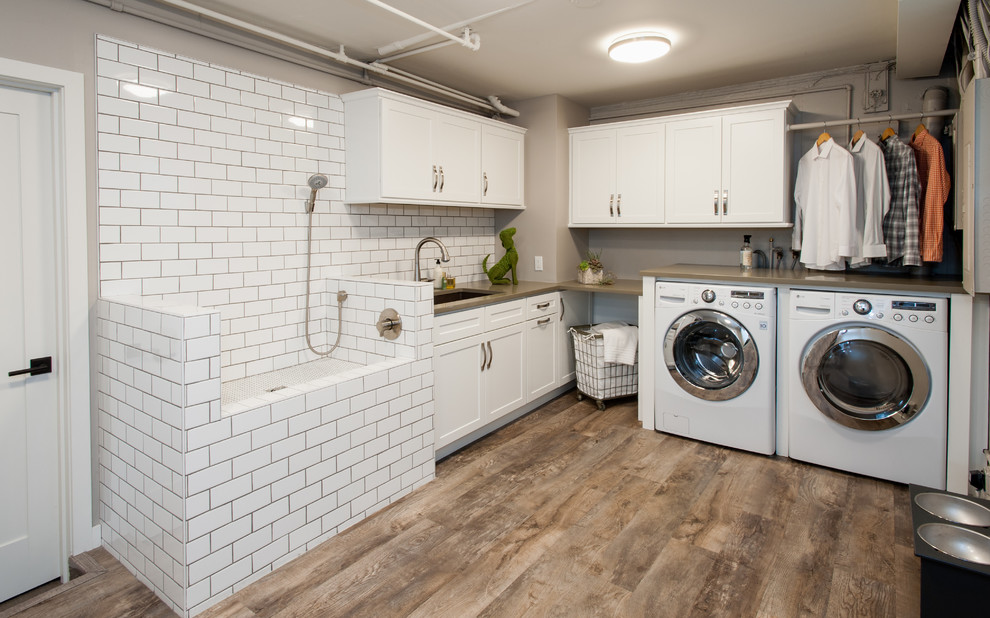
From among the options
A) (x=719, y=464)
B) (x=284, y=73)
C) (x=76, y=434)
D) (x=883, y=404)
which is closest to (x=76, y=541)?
(x=76, y=434)

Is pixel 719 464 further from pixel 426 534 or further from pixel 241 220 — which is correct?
pixel 241 220

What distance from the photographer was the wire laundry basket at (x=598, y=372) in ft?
13.6

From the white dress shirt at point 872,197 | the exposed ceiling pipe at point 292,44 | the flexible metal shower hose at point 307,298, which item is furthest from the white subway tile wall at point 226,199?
the white dress shirt at point 872,197

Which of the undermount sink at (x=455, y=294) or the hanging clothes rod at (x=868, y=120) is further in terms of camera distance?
the undermount sink at (x=455, y=294)

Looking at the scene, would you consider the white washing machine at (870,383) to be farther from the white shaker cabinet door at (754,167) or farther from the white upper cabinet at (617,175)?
the white upper cabinet at (617,175)

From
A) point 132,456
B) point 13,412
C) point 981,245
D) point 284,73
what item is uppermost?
point 284,73

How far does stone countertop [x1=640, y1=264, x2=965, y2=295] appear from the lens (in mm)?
2811

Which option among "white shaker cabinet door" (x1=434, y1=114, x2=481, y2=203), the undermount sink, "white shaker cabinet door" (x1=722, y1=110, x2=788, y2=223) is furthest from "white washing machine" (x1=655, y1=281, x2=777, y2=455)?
"white shaker cabinet door" (x1=434, y1=114, x2=481, y2=203)

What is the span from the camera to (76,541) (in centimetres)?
237

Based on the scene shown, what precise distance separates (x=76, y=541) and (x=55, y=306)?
3.24ft

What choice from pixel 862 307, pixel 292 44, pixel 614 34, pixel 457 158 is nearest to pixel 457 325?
pixel 457 158

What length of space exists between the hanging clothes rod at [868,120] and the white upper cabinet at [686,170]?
0.12 meters

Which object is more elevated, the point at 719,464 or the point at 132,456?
the point at 132,456

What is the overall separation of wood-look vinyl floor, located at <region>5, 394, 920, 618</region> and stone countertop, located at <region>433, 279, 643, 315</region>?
98 centimetres
